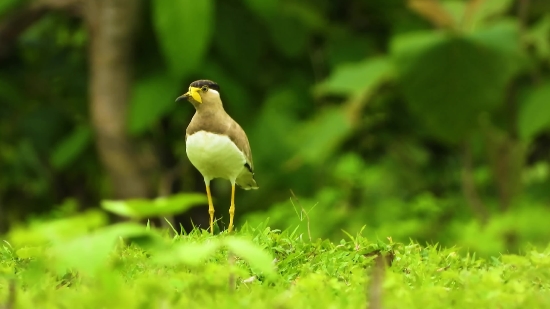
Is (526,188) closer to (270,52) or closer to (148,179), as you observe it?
(270,52)

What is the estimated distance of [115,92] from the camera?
6.49 m

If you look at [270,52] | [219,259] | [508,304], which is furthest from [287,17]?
[508,304]

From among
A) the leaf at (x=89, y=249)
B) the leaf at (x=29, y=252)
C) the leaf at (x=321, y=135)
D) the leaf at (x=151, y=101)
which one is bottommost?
the leaf at (x=321, y=135)

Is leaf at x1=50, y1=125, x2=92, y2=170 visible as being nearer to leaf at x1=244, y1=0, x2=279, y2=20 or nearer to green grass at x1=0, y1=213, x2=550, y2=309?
leaf at x1=244, y1=0, x2=279, y2=20

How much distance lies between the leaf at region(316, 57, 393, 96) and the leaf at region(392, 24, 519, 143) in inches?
8.0

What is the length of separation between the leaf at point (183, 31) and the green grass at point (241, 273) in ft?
8.01

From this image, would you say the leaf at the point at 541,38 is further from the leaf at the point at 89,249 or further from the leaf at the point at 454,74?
the leaf at the point at 89,249

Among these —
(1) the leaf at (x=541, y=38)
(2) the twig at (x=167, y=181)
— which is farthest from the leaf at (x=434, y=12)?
(2) the twig at (x=167, y=181)

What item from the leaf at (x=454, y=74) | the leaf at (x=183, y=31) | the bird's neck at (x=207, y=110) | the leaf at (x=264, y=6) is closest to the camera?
the bird's neck at (x=207, y=110)

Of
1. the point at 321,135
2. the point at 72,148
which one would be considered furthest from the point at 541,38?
the point at 72,148

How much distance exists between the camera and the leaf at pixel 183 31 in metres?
5.98

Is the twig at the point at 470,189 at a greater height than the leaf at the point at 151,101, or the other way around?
the leaf at the point at 151,101

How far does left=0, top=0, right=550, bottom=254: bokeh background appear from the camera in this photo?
598cm

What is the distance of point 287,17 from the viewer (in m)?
6.52
